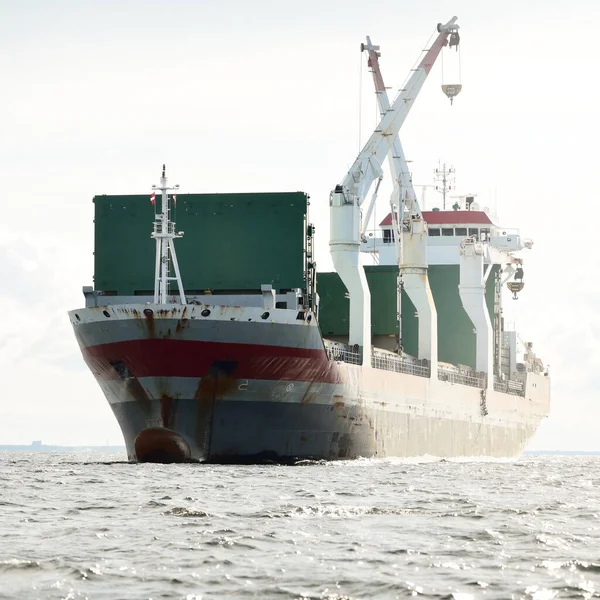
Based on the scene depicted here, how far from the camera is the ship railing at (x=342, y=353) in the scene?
40.5m

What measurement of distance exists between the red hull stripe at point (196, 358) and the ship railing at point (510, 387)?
2655 cm

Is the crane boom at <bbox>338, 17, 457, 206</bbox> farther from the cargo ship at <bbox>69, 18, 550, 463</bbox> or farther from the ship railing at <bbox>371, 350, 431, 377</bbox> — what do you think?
the ship railing at <bbox>371, 350, 431, 377</bbox>

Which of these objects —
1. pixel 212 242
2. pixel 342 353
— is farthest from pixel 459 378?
pixel 212 242

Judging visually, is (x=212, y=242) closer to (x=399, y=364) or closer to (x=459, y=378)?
(x=399, y=364)

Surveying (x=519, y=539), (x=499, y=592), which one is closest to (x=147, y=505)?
(x=519, y=539)

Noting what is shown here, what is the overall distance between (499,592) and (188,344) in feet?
75.4

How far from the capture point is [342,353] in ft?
140

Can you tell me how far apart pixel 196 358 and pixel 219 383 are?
1005 mm

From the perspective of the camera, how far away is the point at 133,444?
3831 centimetres

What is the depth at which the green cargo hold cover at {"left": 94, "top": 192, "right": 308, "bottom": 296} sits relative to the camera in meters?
39.2

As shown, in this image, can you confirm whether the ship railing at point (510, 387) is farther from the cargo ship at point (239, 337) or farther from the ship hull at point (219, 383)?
the ship hull at point (219, 383)

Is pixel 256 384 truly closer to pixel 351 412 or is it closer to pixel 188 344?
pixel 188 344

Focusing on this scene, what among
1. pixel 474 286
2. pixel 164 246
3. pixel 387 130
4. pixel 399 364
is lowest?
pixel 399 364

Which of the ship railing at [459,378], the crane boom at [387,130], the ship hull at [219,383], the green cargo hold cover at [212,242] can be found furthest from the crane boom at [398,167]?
the green cargo hold cover at [212,242]
